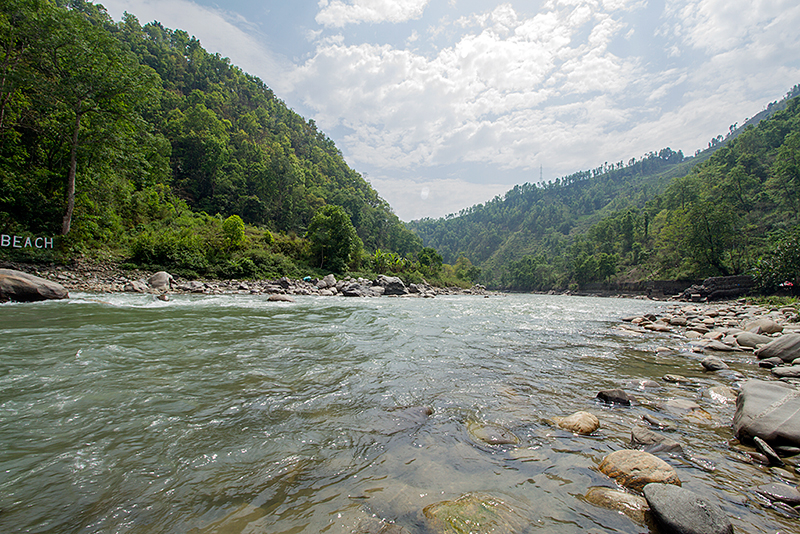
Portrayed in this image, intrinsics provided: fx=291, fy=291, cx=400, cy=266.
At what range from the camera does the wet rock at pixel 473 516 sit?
203 cm

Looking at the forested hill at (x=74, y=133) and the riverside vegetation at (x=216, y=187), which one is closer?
the forested hill at (x=74, y=133)

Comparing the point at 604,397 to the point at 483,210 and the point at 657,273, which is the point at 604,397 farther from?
the point at 483,210

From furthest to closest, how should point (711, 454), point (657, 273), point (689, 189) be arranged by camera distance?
1. point (689, 189)
2. point (657, 273)
3. point (711, 454)

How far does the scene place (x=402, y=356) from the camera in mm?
6688

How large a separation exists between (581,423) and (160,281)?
23.1 meters

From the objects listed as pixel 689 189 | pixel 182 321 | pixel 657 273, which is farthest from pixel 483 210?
pixel 182 321

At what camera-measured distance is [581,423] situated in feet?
12.0

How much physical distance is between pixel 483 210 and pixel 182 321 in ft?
645

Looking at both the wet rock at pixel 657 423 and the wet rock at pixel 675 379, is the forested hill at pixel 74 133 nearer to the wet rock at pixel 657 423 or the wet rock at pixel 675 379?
the wet rock at pixel 657 423

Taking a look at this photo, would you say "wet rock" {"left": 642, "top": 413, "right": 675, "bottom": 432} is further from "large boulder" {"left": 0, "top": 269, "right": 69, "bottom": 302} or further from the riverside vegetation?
the riverside vegetation

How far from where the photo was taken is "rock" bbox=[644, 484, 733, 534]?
6.36ft

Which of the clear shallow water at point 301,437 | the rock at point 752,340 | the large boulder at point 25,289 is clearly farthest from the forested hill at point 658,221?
the large boulder at point 25,289

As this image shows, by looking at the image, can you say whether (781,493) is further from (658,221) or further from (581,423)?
(658,221)

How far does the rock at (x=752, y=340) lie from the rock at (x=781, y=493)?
858 cm
